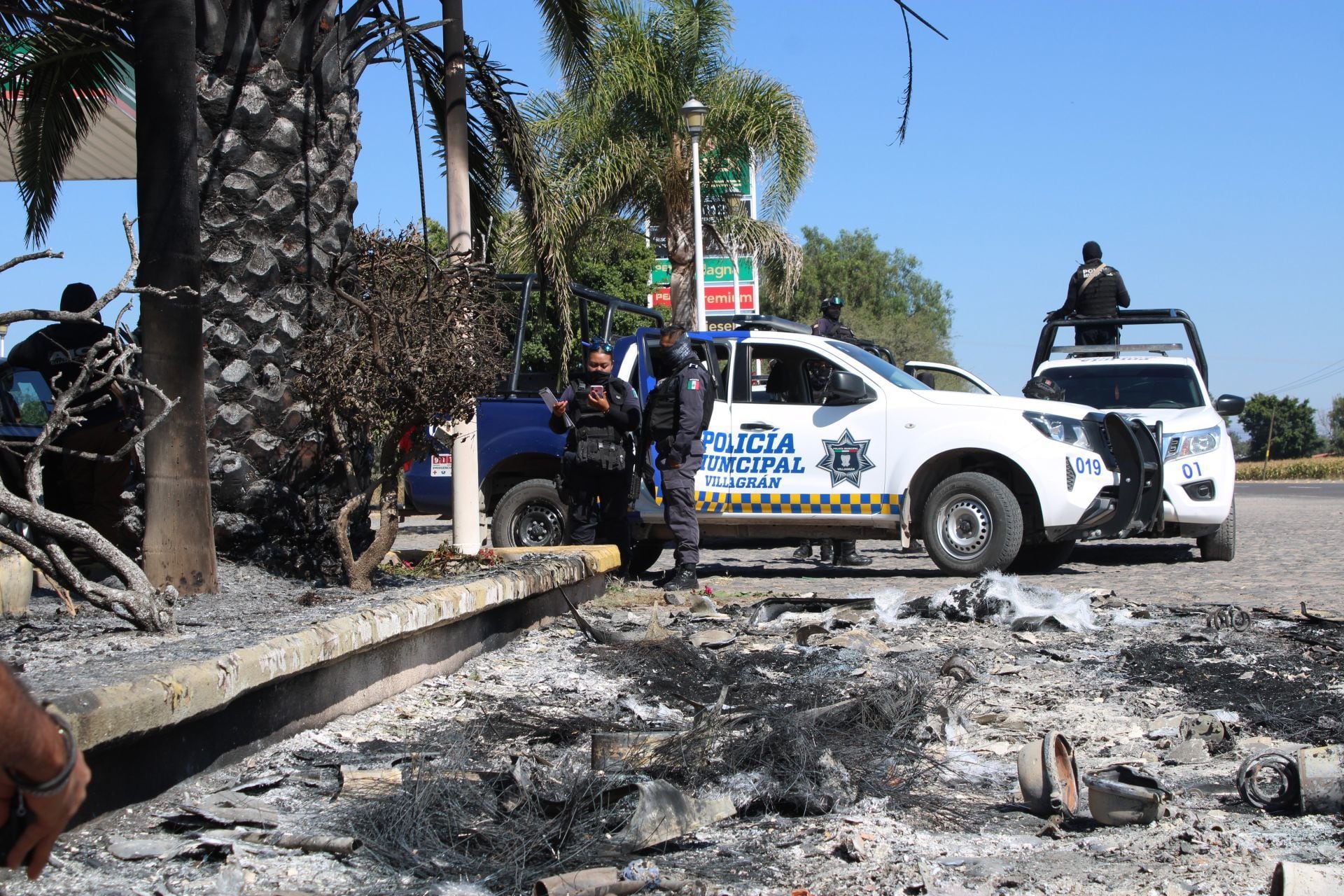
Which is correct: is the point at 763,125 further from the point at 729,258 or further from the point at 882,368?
the point at 882,368

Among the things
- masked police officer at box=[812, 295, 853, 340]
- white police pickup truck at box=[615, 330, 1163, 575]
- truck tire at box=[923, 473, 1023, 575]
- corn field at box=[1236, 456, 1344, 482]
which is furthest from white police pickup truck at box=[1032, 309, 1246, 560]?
corn field at box=[1236, 456, 1344, 482]

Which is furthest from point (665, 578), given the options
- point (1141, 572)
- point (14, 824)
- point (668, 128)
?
point (668, 128)

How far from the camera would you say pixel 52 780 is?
1464mm

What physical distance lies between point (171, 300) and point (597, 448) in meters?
5.02

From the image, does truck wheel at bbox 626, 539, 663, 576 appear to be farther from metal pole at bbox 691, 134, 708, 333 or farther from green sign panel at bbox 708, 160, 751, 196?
green sign panel at bbox 708, 160, 751, 196

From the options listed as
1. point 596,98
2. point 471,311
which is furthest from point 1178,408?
point 596,98

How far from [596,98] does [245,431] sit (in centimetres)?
1762

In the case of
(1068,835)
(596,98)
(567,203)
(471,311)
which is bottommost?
(1068,835)

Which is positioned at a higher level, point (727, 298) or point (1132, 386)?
point (727, 298)

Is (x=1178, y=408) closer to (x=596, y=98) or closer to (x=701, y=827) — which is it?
(x=701, y=827)

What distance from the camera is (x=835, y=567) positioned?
1145cm

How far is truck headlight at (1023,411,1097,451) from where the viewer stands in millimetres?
10086

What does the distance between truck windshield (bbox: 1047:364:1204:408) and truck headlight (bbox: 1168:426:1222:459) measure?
76cm

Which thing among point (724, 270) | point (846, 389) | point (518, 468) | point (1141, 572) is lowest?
point (1141, 572)
